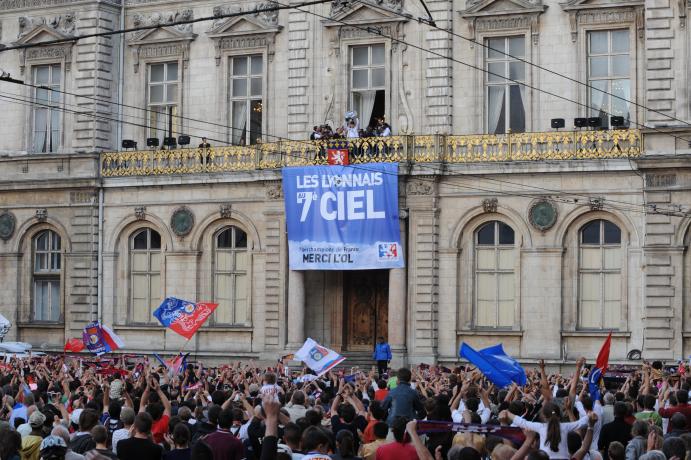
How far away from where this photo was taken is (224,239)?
50.2 meters

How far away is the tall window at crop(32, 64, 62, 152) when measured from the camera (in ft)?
173

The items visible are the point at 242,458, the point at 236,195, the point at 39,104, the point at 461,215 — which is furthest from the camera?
the point at 39,104

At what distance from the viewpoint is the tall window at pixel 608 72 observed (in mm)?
44812

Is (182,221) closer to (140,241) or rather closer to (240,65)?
(140,241)

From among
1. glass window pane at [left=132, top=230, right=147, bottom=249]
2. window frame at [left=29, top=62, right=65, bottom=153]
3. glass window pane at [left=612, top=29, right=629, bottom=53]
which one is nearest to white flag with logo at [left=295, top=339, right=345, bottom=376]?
glass window pane at [left=612, top=29, right=629, bottom=53]

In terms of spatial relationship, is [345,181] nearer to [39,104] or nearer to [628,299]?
[628,299]

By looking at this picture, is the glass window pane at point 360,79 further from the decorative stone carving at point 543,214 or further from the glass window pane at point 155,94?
the glass window pane at point 155,94

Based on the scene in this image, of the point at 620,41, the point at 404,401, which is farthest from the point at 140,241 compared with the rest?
the point at 404,401

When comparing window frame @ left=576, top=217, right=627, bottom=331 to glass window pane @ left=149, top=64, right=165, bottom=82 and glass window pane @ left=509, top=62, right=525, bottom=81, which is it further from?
glass window pane @ left=149, top=64, right=165, bottom=82

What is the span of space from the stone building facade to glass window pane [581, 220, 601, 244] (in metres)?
0.06

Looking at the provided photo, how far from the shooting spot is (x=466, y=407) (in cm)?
2055

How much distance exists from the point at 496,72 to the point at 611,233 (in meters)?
6.07

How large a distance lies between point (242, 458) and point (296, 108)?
106ft

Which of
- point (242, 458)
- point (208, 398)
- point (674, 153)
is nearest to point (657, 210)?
point (674, 153)
